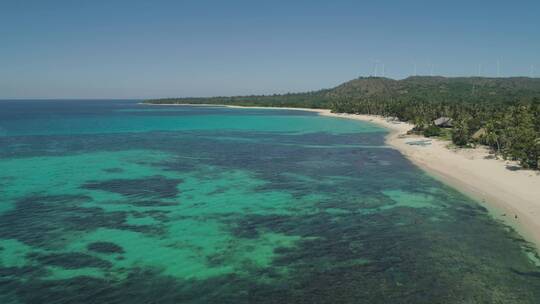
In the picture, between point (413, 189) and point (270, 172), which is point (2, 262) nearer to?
point (270, 172)

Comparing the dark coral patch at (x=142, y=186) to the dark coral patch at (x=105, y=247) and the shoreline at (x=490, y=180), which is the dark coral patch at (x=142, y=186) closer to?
the dark coral patch at (x=105, y=247)

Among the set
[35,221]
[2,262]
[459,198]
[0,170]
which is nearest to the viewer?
[2,262]

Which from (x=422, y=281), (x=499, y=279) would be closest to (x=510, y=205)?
(x=499, y=279)

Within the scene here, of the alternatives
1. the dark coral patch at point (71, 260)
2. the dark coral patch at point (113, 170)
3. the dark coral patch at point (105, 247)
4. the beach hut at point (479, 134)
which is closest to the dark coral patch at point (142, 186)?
the dark coral patch at point (113, 170)

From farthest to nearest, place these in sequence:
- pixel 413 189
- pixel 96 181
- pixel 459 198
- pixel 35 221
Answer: pixel 96 181, pixel 413 189, pixel 459 198, pixel 35 221

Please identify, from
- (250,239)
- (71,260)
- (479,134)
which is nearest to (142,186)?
(71,260)

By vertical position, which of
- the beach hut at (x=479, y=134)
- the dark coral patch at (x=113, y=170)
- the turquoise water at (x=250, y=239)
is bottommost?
the turquoise water at (x=250, y=239)
